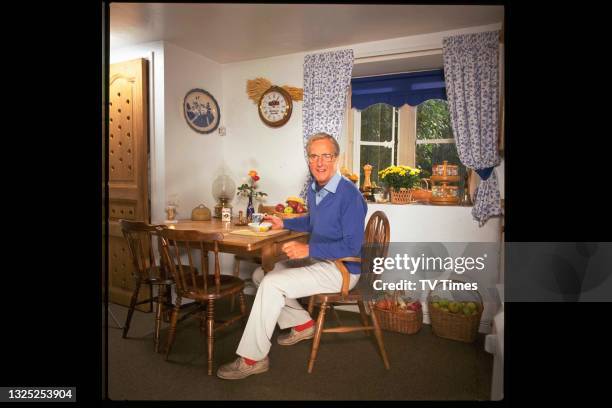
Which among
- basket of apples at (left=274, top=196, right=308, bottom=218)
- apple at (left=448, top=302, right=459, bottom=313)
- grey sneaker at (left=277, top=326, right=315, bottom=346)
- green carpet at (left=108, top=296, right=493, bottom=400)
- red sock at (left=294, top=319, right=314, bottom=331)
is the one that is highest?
basket of apples at (left=274, top=196, right=308, bottom=218)

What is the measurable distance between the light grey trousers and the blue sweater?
7cm

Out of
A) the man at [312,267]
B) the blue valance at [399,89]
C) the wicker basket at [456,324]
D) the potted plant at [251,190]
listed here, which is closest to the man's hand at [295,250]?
the man at [312,267]

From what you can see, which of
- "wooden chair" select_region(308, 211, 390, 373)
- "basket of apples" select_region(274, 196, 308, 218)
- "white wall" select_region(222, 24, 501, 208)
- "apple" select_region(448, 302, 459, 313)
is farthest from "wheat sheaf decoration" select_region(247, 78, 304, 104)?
"apple" select_region(448, 302, 459, 313)

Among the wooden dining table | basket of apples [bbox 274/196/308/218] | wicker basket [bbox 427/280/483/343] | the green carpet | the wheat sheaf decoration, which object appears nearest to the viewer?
the green carpet

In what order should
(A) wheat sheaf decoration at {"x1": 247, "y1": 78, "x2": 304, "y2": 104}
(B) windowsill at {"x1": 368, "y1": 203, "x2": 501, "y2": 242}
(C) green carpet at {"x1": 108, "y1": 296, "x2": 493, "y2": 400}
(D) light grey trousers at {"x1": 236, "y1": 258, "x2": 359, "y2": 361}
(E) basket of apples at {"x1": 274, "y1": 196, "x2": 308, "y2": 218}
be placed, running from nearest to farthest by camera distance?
(C) green carpet at {"x1": 108, "y1": 296, "x2": 493, "y2": 400} < (D) light grey trousers at {"x1": 236, "y1": 258, "x2": 359, "y2": 361} < (B) windowsill at {"x1": 368, "y1": 203, "x2": 501, "y2": 242} < (E) basket of apples at {"x1": 274, "y1": 196, "x2": 308, "y2": 218} < (A) wheat sheaf decoration at {"x1": 247, "y1": 78, "x2": 304, "y2": 104}

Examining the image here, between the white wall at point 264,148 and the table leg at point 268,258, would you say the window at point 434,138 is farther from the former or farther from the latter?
the table leg at point 268,258

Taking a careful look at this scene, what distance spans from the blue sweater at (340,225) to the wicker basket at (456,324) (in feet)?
1.87

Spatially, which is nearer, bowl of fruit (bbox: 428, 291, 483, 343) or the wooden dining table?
the wooden dining table

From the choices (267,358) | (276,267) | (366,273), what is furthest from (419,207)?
(267,358)

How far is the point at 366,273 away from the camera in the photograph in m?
1.62

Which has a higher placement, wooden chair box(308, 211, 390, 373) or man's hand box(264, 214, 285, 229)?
man's hand box(264, 214, 285, 229)

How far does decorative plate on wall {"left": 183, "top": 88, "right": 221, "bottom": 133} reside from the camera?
215cm

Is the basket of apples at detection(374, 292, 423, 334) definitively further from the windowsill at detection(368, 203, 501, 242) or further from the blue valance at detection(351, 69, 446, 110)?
the blue valance at detection(351, 69, 446, 110)

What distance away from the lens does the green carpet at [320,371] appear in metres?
1.30
